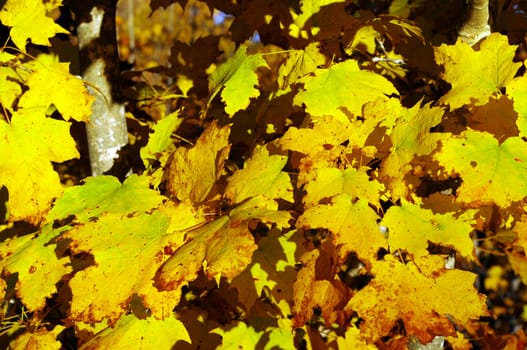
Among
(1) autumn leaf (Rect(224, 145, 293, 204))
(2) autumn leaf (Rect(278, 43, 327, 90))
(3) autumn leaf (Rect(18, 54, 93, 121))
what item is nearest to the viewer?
(1) autumn leaf (Rect(224, 145, 293, 204))

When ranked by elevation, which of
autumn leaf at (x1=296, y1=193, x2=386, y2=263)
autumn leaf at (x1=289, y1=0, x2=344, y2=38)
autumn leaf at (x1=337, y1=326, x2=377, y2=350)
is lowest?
autumn leaf at (x1=337, y1=326, x2=377, y2=350)

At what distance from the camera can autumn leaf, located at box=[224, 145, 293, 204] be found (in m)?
1.40

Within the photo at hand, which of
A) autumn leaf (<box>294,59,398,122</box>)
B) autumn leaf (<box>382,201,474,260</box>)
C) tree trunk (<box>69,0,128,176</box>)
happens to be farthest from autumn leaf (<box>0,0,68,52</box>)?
autumn leaf (<box>382,201,474,260</box>)

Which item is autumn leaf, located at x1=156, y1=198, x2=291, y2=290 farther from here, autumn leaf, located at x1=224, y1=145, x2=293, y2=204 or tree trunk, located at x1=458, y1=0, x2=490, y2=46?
tree trunk, located at x1=458, y1=0, x2=490, y2=46

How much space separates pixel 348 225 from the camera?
1180 mm

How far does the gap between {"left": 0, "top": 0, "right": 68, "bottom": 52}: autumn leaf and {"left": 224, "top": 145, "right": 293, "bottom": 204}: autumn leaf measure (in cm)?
83

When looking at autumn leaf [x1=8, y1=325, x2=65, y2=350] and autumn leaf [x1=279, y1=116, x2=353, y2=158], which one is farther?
autumn leaf [x1=8, y1=325, x2=65, y2=350]

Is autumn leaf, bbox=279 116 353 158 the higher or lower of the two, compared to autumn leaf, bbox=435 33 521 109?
lower

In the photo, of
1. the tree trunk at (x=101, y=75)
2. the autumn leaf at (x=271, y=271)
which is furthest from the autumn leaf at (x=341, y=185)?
the tree trunk at (x=101, y=75)

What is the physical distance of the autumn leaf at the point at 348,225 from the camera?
1157mm

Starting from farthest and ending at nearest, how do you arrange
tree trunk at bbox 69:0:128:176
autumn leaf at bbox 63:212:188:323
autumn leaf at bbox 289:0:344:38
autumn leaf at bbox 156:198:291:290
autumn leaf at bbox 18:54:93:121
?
tree trunk at bbox 69:0:128:176, autumn leaf at bbox 289:0:344:38, autumn leaf at bbox 18:54:93:121, autumn leaf at bbox 63:212:188:323, autumn leaf at bbox 156:198:291:290

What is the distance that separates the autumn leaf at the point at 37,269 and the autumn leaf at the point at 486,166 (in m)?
1.18

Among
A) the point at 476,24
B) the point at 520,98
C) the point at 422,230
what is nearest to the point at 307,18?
the point at 476,24

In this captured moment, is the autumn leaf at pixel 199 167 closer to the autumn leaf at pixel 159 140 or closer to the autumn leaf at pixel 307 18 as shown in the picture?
the autumn leaf at pixel 159 140
